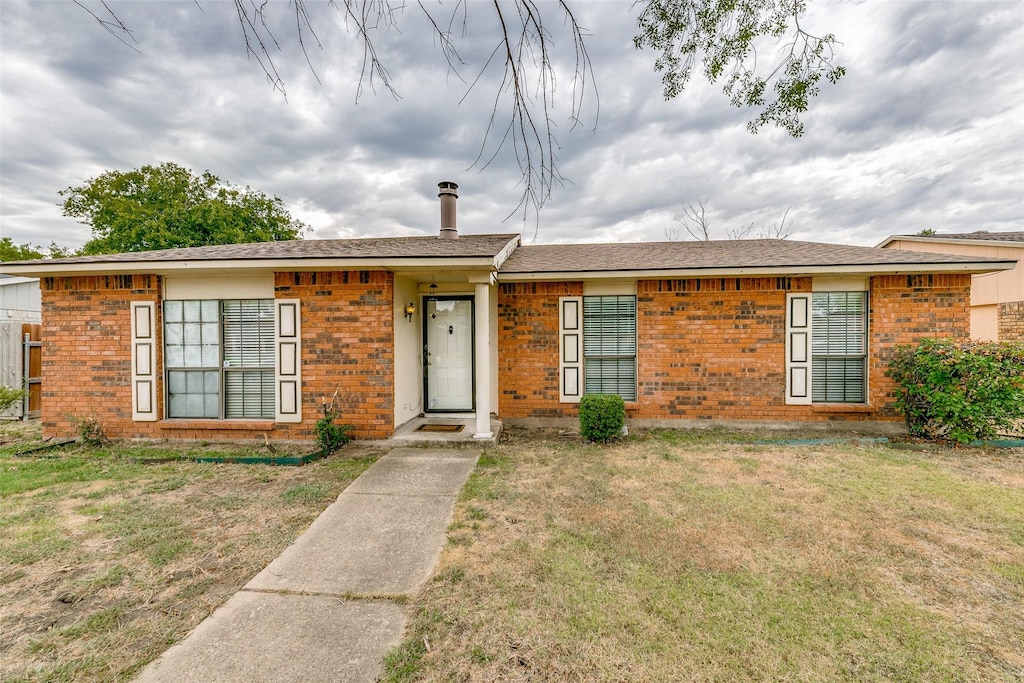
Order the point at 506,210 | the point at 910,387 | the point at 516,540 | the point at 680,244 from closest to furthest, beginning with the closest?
the point at 506,210 < the point at 516,540 < the point at 910,387 < the point at 680,244

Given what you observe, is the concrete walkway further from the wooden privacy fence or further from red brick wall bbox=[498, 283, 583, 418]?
the wooden privacy fence

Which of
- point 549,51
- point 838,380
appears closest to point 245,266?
point 549,51

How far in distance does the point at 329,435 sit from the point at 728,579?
485cm

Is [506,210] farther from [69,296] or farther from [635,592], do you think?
[69,296]

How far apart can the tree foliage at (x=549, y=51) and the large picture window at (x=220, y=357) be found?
199 inches

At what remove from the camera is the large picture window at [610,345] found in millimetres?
7027

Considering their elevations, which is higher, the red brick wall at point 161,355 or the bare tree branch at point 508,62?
the bare tree branch at point 508,62

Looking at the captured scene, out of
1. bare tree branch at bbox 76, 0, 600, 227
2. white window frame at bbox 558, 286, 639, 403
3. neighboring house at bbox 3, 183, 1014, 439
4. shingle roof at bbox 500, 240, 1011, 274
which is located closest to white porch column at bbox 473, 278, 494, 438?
neighboring house at bbox 3, 183, 1014, 439

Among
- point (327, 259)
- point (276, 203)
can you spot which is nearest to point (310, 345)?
point (327, 259)

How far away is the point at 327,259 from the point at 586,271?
382 centimetres

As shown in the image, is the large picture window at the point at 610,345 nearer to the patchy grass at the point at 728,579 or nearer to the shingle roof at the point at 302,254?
the shingle roof at the point at 302,254

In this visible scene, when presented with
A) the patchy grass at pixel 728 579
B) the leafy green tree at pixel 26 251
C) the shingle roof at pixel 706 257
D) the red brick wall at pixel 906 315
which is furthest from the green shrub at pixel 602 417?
the leafy green tree at pixel 26 251

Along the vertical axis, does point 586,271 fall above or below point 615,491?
above

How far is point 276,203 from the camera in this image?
2278 centimetres
